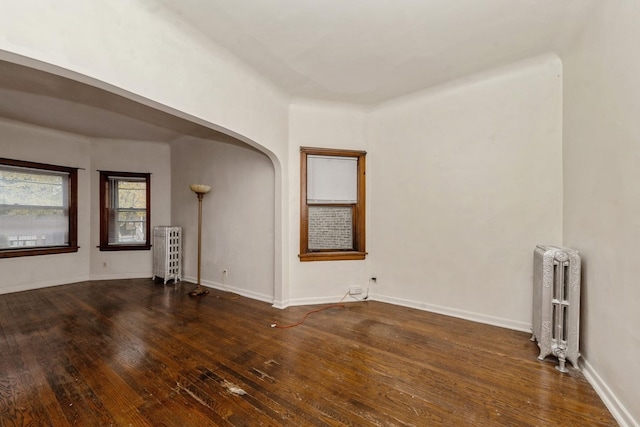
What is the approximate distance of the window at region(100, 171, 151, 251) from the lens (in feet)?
16.6

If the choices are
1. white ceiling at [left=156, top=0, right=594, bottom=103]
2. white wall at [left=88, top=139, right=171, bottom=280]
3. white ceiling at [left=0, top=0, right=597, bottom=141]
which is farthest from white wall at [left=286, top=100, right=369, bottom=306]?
white wall at [left=88, top=139, right=171, bottom=280]

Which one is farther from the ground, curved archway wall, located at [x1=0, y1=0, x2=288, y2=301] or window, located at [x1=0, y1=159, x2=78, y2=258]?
curved archway wall, located at [x1=0, y1=0, x2=288, y2=301]

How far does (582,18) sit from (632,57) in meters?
0.82

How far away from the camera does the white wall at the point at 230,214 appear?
3.75 meters

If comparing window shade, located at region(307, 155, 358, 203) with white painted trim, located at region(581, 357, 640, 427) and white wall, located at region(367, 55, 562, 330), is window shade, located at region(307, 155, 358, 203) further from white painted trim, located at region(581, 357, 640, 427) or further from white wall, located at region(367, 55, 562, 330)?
white painted trim, located at region(581, 357, 640, 427)

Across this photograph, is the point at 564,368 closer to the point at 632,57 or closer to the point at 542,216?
the point at 542,216

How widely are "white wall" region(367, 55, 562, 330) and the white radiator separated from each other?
3.53m

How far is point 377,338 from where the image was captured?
8.52 feet

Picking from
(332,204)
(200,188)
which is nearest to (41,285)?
(200,188)

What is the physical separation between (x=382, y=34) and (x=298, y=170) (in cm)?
181

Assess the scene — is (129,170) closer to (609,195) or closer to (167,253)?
(167,253)

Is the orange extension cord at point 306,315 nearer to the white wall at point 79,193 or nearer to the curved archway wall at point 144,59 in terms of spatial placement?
the curved archway wall at point 144,59

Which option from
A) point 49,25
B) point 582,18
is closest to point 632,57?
point 582,18

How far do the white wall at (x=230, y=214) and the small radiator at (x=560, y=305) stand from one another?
9.51 feet
